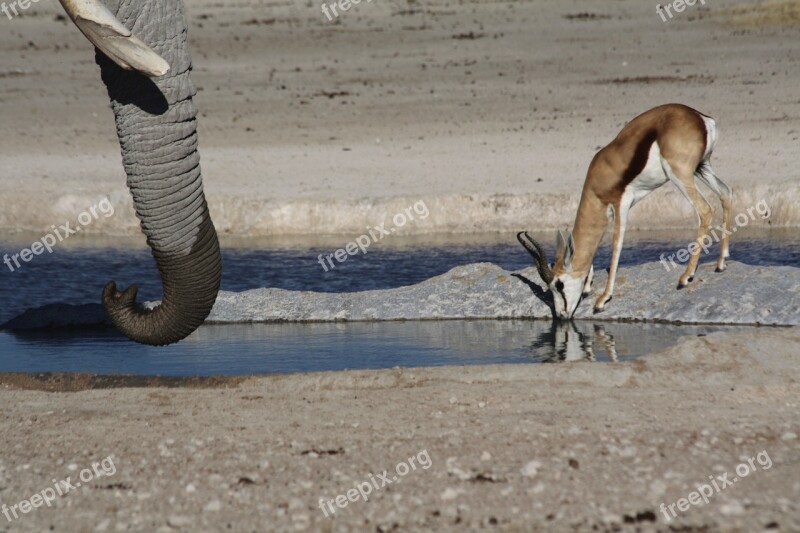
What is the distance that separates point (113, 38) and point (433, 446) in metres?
3.29

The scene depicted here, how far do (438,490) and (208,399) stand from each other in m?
3.07

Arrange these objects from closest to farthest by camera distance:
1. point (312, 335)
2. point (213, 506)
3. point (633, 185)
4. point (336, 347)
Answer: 1. point (213, 506)
2. point (336, 347)
3. point (312, 335)
4. point (633, 185)

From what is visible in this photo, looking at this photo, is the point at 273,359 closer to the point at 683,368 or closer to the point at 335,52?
the point at 683,368

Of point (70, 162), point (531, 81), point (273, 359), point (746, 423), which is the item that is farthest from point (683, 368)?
point (531, 81)

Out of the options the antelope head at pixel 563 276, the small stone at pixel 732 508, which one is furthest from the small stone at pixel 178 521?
the antelope head at pixel 563 276

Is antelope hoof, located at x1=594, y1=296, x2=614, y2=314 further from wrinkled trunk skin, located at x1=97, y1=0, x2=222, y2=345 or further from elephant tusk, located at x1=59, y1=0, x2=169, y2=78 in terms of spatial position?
elephant tusk, located at x1=59, y1=0, x2=169, y2=78

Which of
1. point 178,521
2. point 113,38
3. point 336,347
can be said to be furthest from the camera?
point 336,347

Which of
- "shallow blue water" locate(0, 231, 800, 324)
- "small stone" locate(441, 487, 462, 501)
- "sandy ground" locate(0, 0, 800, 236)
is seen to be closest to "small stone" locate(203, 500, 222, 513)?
"small stone" locate(441, 487, 462, 501)

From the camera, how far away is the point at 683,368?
32.9 feet

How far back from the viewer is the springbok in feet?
44.3

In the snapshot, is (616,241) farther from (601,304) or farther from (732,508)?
(732,508)

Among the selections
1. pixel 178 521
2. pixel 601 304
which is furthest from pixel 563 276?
pixel 178 521

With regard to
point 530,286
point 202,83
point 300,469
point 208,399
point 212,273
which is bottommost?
point 202,83

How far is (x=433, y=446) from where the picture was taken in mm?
7957
